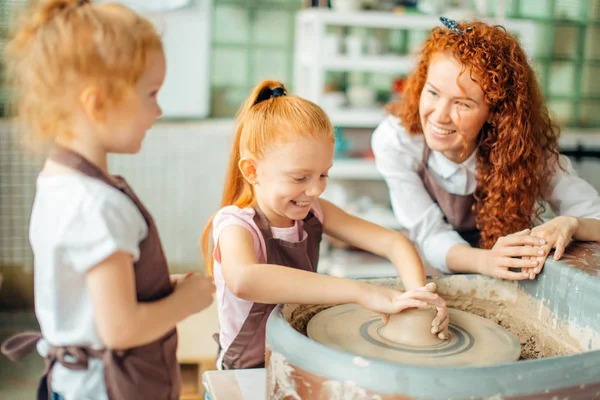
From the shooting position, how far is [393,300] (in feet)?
3.67

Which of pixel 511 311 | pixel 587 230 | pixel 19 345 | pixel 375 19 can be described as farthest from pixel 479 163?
pixel 375 19

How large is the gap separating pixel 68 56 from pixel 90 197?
0.60 feet

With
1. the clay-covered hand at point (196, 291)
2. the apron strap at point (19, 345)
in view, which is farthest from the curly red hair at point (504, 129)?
the apron strap at point (19, 345)

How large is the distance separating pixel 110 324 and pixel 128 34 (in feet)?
1.26

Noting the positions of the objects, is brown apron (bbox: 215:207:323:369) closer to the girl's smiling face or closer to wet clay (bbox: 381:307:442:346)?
→ the girl's smiling face

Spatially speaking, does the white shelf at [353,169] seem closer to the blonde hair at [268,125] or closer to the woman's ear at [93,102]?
the blonde hair at [268,125]

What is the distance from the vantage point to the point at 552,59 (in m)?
3.85

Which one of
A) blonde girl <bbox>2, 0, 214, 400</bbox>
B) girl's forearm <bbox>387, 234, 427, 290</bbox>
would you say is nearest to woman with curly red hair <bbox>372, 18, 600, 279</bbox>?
girl's forearm <bbox>387, 234, 427, 290</bbox>

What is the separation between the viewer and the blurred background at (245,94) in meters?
3.28

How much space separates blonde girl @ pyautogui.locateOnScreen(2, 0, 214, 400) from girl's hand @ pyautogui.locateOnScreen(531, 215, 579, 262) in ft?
2.79

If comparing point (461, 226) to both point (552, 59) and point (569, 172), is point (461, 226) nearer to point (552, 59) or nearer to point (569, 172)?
point (569, 172)

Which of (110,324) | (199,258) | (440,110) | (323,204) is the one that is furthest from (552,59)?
(110,324)

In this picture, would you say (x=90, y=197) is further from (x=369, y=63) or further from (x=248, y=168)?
(x=369, y=63)

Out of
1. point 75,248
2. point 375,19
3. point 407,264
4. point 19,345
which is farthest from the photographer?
point 375,19
